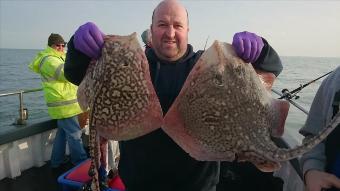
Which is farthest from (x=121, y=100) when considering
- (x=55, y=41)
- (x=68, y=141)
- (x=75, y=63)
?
(x=55, y=41)

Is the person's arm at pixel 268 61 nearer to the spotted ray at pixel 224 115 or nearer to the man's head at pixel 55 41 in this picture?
the spotted ray at pixel 224 115

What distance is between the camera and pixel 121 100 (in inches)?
88.2

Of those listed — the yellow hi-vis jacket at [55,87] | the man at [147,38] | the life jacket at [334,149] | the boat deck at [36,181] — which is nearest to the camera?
the life jacket at [334,149]

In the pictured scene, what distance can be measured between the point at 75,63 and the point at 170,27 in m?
0.80

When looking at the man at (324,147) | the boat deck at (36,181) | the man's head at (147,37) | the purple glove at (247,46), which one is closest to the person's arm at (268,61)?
the purple glove at (247,46)

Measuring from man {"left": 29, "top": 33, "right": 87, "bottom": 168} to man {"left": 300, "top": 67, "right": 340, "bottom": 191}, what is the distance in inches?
181

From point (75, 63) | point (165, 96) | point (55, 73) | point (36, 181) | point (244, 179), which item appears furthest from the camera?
point (55, 73)

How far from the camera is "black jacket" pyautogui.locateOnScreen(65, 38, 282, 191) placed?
2732mm

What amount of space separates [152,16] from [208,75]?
0.88 metres

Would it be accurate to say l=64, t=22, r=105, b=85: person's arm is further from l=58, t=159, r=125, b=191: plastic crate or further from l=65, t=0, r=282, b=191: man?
l=58, t=159, r=125, b=191: plastic crate

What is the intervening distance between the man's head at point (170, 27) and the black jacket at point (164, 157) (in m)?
0.17

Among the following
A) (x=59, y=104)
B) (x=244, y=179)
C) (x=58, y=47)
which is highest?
(x=58, y=47)

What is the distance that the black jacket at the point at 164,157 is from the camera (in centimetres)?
273

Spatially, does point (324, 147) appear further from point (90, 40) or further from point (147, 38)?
point (147, 38)
